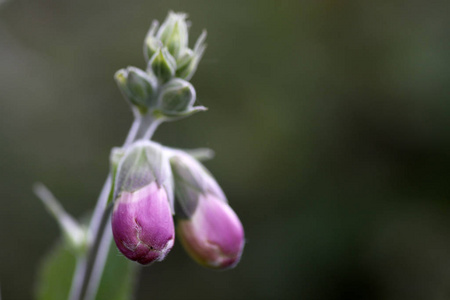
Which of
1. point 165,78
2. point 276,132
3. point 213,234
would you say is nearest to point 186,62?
point 165,78

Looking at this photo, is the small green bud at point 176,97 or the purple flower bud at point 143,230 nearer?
the purple flower bud at point 143,230

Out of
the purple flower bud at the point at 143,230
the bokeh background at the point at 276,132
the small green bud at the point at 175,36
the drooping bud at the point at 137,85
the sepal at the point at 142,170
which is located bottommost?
the bokeh background at the point at 276,132

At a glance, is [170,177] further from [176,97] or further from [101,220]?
[101,220]

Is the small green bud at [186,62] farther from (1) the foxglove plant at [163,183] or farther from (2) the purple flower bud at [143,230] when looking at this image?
(2) the purple flower bud at [143,230]

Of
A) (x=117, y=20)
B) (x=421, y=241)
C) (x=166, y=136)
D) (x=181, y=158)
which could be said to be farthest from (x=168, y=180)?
(x=117, y=20)

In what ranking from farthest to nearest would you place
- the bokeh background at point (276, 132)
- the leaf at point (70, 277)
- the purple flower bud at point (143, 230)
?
the bokeh background at point (276, 132) < the leaf at point (70, 277) < the purple flower bud at point (143, 230)

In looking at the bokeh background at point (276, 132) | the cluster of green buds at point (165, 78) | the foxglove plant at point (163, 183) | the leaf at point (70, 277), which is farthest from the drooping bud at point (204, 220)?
the bokeh background at point (276, 132)
